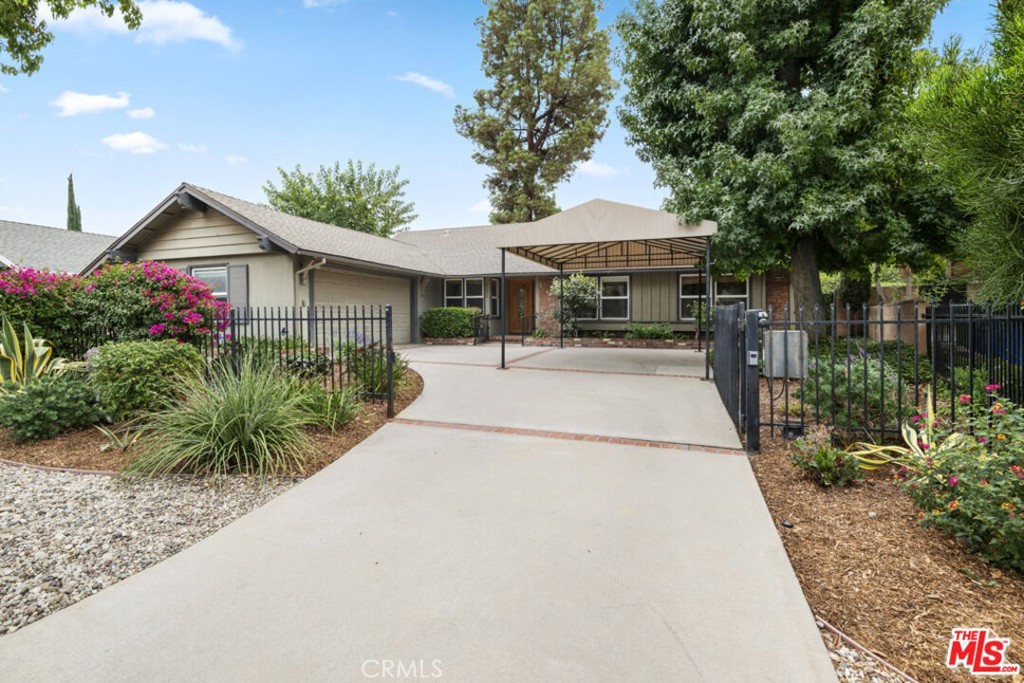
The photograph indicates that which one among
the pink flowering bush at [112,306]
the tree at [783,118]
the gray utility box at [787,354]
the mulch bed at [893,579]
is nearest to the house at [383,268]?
the tree at [783,118]

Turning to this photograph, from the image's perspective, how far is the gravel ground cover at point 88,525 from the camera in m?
2.50

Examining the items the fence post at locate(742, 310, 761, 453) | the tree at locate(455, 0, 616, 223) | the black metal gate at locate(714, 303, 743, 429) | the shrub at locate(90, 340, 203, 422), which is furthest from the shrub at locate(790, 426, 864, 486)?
the tree at locate(455, 0, 616, 223)

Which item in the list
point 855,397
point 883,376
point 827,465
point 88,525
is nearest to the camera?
point 88,525

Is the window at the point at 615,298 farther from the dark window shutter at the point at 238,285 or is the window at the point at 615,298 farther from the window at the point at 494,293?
the dark window shutter at the point at 238,285

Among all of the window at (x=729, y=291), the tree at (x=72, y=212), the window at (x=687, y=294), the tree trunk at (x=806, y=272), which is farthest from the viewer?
the tree at (x=72, y=212)

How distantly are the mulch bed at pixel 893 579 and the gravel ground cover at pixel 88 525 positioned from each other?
11.8ft

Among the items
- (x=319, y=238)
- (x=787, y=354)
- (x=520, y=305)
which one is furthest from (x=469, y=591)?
(x=520, y=305)

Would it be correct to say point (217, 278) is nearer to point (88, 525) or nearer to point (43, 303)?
point (43, 303)

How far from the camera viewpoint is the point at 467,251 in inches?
758

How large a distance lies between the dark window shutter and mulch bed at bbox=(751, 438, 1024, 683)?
1220 centimetres

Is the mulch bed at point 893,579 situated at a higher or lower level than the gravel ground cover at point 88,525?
lower

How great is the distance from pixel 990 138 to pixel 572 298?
1234 centimetres

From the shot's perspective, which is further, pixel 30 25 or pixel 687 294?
pixel 687 294

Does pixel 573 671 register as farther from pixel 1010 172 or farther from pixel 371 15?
pixel 371 15
